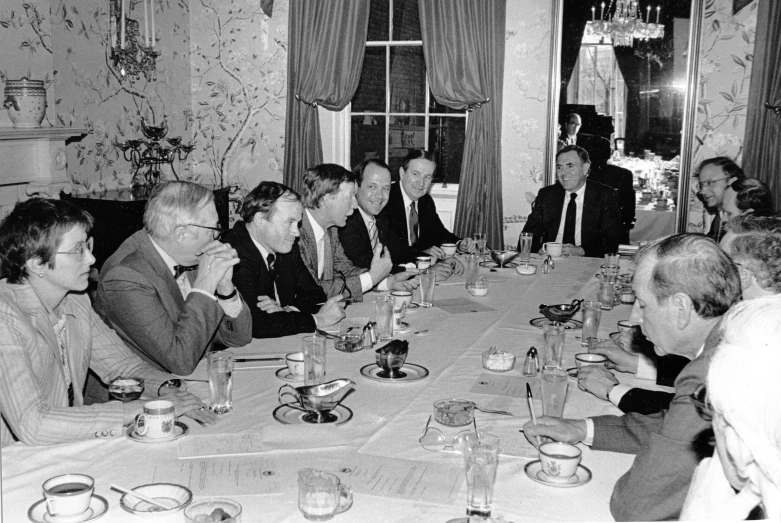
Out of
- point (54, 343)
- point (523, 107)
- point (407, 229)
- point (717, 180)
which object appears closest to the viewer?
point (54, 343)

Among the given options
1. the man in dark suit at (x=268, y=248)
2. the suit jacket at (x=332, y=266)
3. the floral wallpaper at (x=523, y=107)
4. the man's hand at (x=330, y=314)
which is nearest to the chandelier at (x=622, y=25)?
the floral wallpaper at (x=523, y=107)

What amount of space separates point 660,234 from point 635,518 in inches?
181

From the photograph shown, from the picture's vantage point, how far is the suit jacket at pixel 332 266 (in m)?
3.41

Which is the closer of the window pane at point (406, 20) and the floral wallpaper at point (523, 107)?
the floral wallpaper at point (523, 107)

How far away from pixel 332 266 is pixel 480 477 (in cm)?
250

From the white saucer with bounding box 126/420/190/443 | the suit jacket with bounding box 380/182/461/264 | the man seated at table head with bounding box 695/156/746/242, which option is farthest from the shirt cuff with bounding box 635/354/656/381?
the man seated at table head with bounding box 695/156/746/242

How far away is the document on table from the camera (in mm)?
1504

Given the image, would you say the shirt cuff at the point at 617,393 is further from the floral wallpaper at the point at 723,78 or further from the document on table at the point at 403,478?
the floral wallpaper at the point at 723,78

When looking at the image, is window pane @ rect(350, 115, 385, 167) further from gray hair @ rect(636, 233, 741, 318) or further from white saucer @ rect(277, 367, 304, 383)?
gray hair @ rect(636, 233, 741, 318)

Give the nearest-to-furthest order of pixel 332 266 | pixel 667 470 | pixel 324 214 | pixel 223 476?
pixel 667 470
pixel 223 476
pixel 324 214
pixel 332 266


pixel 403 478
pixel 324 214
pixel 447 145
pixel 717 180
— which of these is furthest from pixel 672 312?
pixel 447 145

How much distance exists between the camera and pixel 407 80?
6.18 meters

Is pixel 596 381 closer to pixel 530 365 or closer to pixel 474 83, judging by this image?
pixel 530 365

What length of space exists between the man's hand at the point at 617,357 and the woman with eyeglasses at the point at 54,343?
128 centimetres
